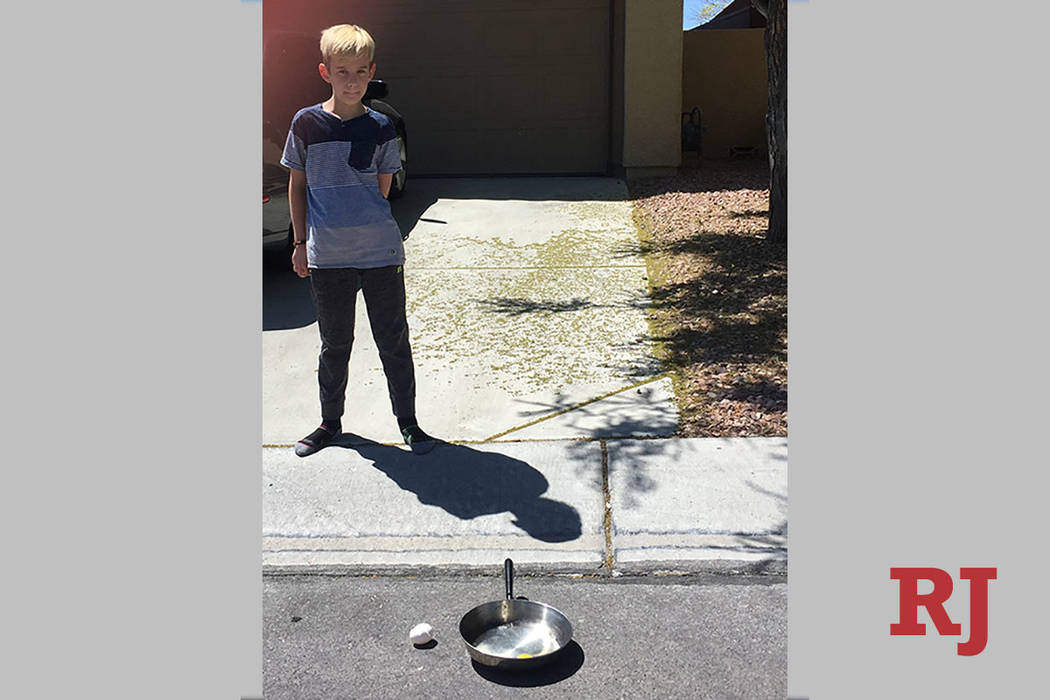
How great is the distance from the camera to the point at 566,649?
3.48 metres

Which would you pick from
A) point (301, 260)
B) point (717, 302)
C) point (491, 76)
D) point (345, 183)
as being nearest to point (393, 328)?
point (301, 260)

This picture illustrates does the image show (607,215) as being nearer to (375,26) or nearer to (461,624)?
(375,26)

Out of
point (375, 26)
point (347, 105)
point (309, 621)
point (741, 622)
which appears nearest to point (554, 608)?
point (741, 622)

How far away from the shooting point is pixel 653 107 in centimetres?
1180

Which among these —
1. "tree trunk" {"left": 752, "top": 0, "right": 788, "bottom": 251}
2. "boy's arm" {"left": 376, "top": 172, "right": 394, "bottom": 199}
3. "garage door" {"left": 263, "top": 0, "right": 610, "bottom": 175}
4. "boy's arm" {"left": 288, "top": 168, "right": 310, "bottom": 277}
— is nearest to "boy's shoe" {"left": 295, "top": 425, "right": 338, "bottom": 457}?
"boy's arm" {"left": 288, "top": 168, "right": 310, "bottom": 277}

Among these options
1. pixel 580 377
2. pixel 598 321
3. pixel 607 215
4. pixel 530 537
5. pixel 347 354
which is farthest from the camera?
pixel 607 215

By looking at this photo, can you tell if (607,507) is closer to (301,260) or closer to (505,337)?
(301,260)

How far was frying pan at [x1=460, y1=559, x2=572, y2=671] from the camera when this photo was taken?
11.2 feet

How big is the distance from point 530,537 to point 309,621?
0.97 m

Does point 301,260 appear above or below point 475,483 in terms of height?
above

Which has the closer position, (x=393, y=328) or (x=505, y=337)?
(x=393, y=328)
